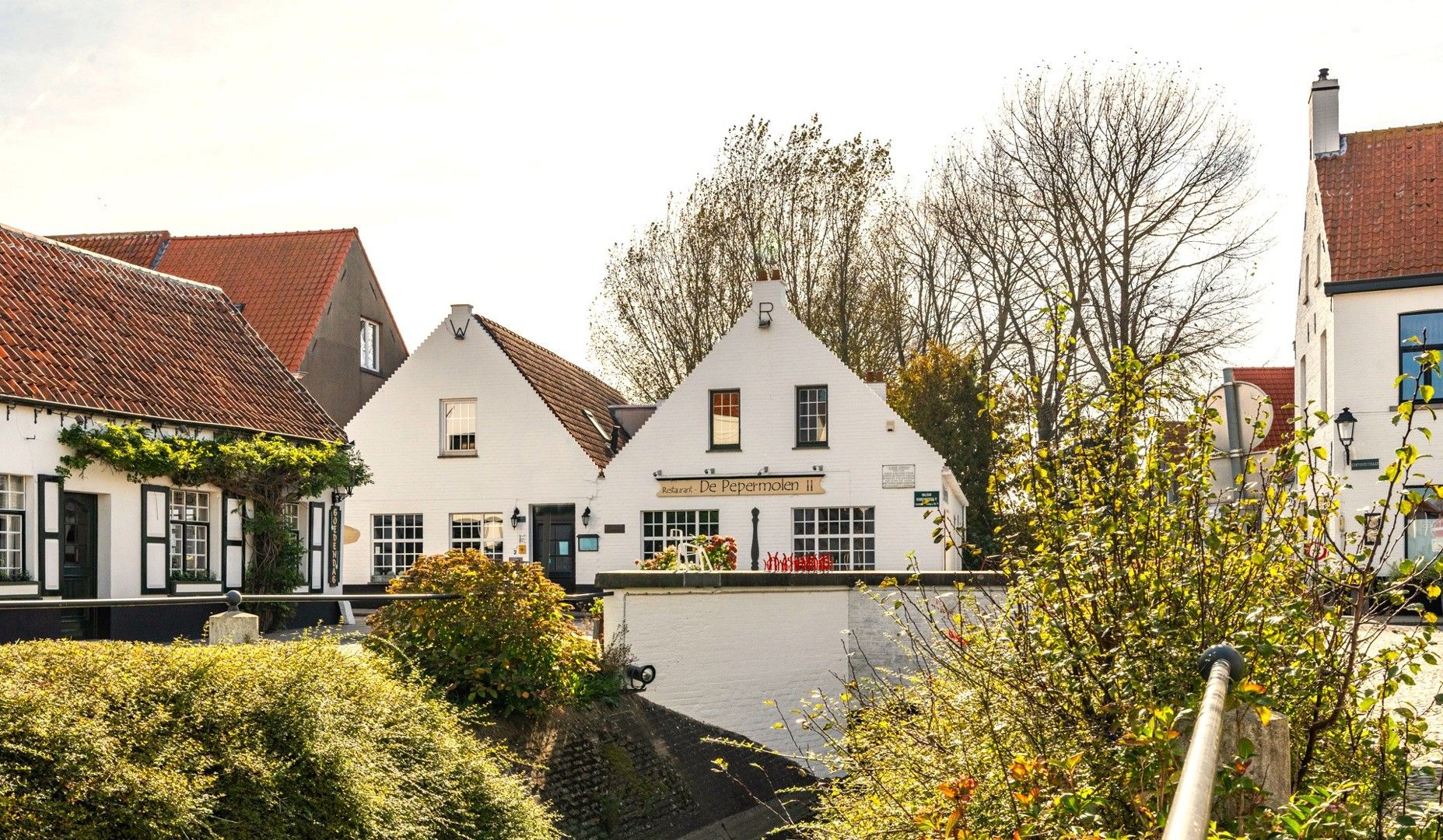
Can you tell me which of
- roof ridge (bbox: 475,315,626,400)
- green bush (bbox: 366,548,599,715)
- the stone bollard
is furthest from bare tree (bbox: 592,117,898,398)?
the stone bollard

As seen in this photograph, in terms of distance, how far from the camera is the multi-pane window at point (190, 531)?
2167 cm

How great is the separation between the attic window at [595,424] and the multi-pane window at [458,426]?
309 centimetres

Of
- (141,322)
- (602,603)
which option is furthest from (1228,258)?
(141,322)

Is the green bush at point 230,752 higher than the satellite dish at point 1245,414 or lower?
lower

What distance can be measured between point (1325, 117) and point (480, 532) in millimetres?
20479

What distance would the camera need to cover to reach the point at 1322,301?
95.6 ft

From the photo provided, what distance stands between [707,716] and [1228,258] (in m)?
21.3

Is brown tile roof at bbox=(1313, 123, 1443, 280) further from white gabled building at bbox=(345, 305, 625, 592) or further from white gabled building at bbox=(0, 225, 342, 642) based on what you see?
white gabled building at bbox=(0, 225, 342, 642)

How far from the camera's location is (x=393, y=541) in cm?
3347

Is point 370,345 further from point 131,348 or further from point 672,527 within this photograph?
point 131,348

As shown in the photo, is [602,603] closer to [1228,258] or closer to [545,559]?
[545,559]

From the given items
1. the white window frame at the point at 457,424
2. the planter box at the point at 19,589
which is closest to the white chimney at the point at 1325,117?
the white window frame at the point at 457,424

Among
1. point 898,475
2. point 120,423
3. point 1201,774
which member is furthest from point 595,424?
point 1201,774

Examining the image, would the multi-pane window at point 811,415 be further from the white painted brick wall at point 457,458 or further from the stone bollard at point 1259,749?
the stone bollard at point 1259,749
